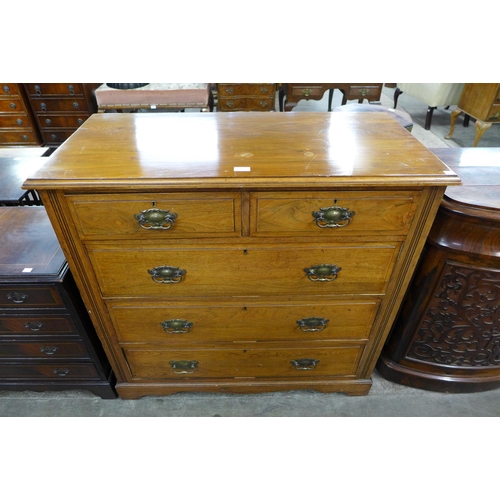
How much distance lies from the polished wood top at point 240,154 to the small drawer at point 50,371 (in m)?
0.91

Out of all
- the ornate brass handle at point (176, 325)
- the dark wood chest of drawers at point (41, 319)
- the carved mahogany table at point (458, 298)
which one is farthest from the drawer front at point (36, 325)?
the carved mahogany table at point (458, 298)

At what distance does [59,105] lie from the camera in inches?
131

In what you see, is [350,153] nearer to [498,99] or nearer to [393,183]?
[393,183]

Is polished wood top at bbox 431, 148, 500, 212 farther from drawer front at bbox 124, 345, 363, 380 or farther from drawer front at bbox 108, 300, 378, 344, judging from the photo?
drawer front at bbox 124, 345, 363, 380

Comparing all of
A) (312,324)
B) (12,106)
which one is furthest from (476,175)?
(12,106)

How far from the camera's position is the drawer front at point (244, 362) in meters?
1.42

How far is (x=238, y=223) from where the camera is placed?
1018 millimetres

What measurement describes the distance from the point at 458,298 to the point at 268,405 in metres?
0.93

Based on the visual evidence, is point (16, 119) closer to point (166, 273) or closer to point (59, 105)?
point (59, 105)

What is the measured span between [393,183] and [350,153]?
0.58 feet

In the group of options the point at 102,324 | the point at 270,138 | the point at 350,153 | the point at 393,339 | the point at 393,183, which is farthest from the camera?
the point at 393,339

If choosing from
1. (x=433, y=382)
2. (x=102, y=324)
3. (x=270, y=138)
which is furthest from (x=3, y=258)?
(x=433, y=382)

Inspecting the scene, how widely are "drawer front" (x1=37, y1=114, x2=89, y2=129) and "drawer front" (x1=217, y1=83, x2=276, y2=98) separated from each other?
137 centimetres

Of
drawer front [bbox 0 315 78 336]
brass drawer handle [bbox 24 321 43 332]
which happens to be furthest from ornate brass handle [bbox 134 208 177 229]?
brass drawer handle [bbox 24 321 43 332]
